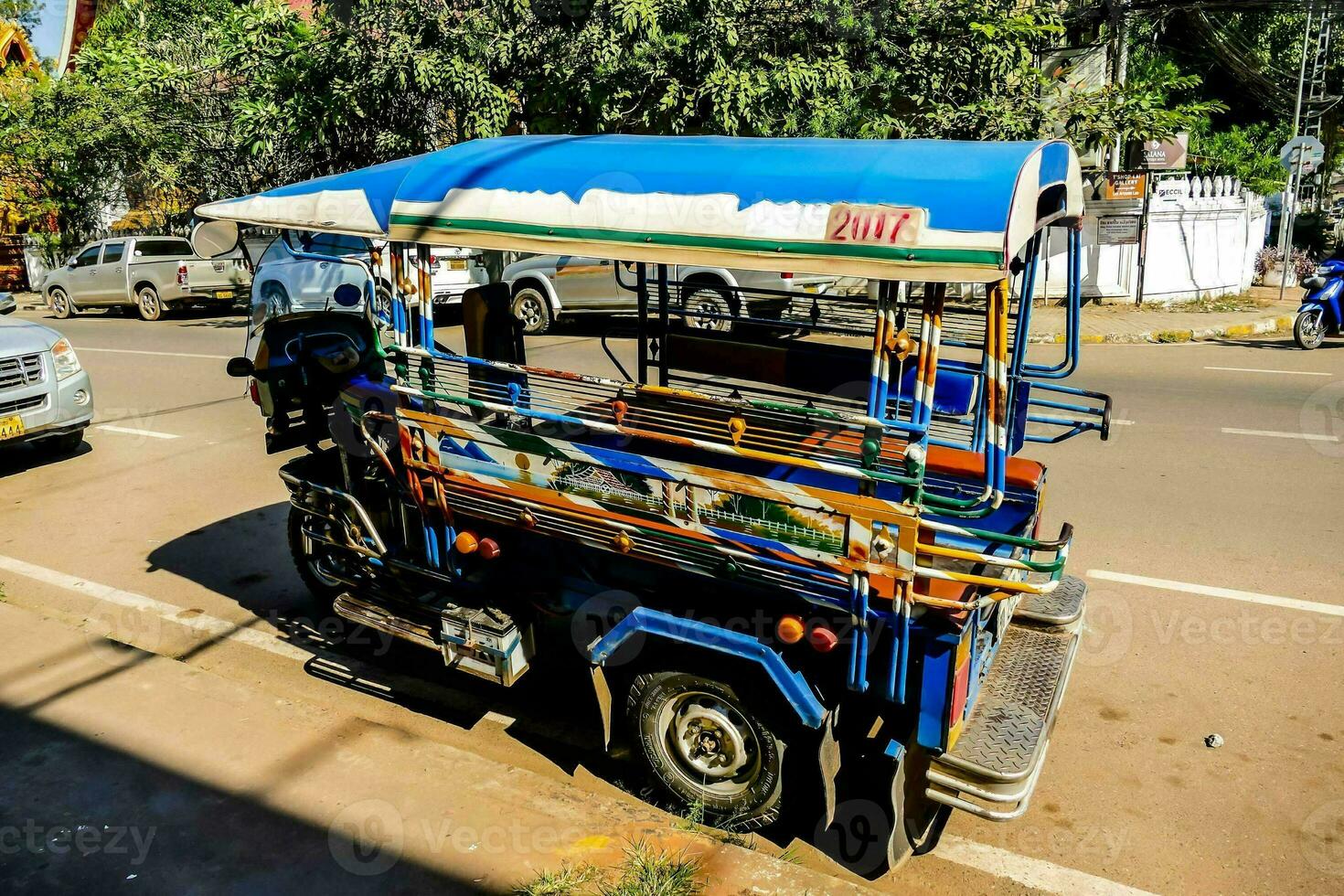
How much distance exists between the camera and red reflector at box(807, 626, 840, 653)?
359cm

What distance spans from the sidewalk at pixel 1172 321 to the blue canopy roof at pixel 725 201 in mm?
11588

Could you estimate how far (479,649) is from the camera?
4.34 m

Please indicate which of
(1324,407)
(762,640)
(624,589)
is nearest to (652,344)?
(624,589)

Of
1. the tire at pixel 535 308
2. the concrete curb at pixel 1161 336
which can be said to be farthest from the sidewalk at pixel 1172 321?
the tire at pixel 535 308

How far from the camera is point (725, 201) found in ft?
11.3

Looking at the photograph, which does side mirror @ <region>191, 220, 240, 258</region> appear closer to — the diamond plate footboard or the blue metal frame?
the blue metal frame

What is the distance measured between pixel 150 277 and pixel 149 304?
55 cm

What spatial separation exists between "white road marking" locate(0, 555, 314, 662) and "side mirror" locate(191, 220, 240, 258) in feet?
7.02

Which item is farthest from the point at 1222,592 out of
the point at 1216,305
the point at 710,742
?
the point at 1216,305

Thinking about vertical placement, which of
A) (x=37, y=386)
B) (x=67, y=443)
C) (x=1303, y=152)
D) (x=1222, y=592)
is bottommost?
(x=1222, y=592)

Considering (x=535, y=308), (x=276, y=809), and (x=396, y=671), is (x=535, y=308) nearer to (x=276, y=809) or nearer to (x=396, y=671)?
(x=396, y=671)

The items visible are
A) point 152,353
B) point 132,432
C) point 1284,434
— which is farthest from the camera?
point 152,353

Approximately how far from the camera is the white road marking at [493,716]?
360 centimetres

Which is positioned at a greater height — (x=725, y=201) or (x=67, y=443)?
(x=725, y=201)
